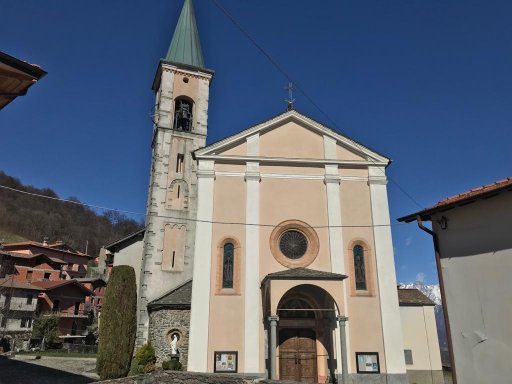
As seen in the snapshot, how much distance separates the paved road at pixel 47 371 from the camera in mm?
16406

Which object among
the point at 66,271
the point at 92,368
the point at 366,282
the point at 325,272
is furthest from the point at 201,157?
the point at 66,271

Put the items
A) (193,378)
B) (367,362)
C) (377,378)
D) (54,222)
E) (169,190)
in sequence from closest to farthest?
(193,378), (377,378), (367,362), (169,190), (54,222)

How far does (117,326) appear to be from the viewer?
53.8ft

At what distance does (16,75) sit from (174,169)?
18.0 meters

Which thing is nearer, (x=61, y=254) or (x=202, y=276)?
(x=202, y=276)

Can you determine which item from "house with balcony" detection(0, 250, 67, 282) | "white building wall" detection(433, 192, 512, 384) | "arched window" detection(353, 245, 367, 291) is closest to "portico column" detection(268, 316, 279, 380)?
"arched window" detection(353, 245, 367, 291)

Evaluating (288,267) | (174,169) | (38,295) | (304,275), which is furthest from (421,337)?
(38,295)

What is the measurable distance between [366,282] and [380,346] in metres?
2.31

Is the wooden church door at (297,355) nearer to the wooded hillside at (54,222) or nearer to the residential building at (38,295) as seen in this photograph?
the residential building at (38,295)

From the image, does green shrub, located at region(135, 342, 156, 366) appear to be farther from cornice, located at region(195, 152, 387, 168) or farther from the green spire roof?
the green spire roof

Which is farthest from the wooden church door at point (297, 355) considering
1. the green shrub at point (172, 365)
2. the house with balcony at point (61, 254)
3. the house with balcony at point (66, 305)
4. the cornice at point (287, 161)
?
the house with balcony at point (61, 254)

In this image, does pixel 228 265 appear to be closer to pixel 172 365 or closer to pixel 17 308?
pixel 172 365

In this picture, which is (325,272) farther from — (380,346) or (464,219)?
(464,219)

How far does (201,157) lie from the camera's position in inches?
671
